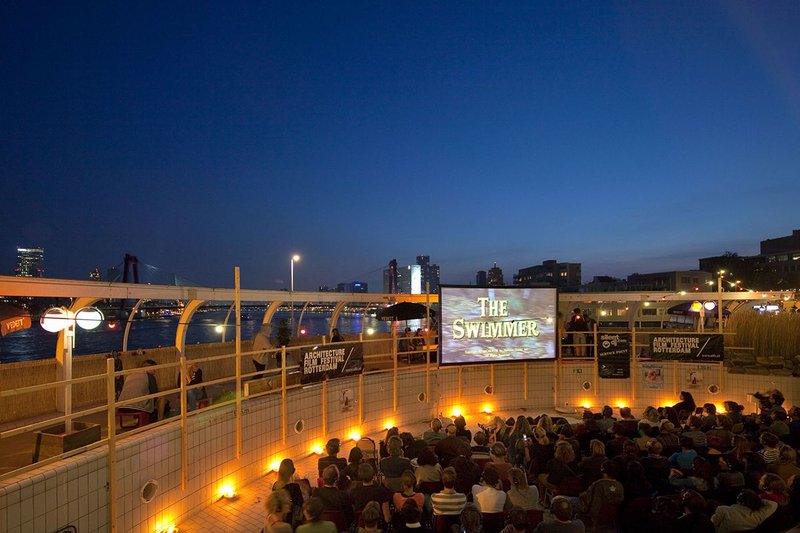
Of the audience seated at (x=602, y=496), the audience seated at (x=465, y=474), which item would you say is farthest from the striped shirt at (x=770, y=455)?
the audience seated at (x=465, y=474)

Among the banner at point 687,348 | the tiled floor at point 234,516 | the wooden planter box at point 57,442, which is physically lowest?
the tiled floor at point 234,516

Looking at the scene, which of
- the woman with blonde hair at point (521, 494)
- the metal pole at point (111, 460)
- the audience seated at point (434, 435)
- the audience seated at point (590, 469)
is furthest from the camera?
the audience seated at point (434, 435)

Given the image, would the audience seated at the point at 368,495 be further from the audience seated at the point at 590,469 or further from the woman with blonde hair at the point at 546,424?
the woman with blonde hair at the point at 546,424

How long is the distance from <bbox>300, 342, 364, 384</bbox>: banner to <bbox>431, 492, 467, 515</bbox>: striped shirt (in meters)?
4.63

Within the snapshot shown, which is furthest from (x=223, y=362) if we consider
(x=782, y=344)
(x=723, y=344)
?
(x=782, y=344)

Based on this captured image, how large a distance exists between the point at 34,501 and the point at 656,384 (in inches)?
581

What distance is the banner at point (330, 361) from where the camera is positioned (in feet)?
31.4

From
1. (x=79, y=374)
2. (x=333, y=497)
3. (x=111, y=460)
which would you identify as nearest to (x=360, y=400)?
(x=333, y=497)

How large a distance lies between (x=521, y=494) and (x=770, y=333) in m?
12.3

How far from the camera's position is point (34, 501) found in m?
4.37

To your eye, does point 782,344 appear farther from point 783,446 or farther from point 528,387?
point 783,446

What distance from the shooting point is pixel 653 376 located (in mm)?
13945

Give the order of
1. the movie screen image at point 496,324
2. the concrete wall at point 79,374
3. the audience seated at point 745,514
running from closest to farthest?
1. the audience seated at point 745,514
2. the concrete wall at point 79,374
3. the movie screen image at point 496,324

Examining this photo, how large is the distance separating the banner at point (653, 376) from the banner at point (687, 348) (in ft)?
1.36
